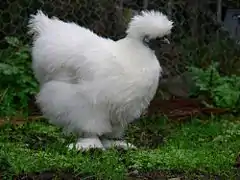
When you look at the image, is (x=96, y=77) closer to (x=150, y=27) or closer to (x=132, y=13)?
(x=150, y=27)

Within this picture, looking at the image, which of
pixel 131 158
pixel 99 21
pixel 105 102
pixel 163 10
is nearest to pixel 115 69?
pixel 105 102

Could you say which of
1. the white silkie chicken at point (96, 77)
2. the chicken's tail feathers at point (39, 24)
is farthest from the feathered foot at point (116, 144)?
the chicken's tail feathers at point (39, 24)

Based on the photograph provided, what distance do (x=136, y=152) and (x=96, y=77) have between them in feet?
1.74

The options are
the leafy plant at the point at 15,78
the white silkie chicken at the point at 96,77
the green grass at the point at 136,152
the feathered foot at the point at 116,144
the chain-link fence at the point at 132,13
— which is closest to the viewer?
the green grass at the point at 136,152

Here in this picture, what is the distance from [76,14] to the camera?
6871 millimetres

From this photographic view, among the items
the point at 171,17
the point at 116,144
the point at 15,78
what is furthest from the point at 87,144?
the point at 171,17

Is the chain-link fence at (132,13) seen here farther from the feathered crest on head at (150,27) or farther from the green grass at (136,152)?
the feathered crest on head at (150,27)

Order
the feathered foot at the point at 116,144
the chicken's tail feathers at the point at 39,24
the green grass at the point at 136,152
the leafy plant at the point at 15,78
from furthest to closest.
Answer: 1. the leafy plant at the point at 15,78
2. the chicken's tail feathers at the point at 39,24
3. the feathered foot at the point at 116,144
4. the green grass at the point at 136,152

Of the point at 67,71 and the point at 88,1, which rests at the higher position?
the point at 88,1

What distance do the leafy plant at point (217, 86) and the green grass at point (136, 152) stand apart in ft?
2.21

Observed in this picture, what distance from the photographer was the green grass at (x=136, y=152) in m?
3.86

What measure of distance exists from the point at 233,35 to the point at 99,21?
161cm

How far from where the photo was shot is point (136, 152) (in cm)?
443

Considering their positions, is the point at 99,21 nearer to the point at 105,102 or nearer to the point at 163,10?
the point at 163,10
